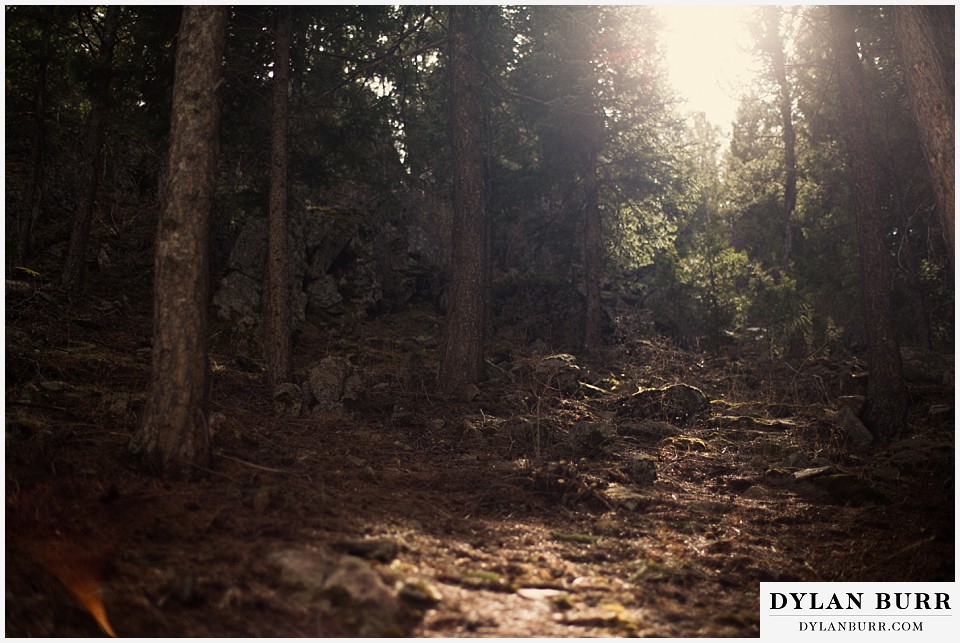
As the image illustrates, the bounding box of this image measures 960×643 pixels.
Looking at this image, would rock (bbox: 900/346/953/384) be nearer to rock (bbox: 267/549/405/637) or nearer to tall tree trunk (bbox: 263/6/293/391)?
tall tree trunk (bbox: 263/6/293/391)

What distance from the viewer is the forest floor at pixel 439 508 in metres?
3.87

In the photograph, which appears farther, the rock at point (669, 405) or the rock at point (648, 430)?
the rock at point (669, 405)

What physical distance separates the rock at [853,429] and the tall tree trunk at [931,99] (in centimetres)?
348

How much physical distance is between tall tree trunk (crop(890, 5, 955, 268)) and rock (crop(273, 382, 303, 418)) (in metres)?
8.47

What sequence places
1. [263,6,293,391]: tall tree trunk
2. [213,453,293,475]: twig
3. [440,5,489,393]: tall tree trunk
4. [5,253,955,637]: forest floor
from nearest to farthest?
[5,253,955,637]: forest floor, [213,453,293,475]: twig, [263,6,293,391]: tall tree trunk, [440,5,489,393]: tall tree trunk

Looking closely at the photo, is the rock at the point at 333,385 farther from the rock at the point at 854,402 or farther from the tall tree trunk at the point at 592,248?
the tall tree trunk at the point at 592,248

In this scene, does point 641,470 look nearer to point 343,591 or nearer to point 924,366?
point 343,591

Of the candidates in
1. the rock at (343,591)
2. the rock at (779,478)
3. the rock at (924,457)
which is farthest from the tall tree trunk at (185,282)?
the rock at (924,457)

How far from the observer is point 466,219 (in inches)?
490

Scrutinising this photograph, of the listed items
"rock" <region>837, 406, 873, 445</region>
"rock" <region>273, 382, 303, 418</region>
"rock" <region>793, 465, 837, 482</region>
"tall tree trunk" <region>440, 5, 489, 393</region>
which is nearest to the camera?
"rock" <region>793, 465, 837, 482</region>

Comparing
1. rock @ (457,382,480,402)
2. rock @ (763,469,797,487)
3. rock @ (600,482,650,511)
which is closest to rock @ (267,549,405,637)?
rock @ (600,482,650,511)

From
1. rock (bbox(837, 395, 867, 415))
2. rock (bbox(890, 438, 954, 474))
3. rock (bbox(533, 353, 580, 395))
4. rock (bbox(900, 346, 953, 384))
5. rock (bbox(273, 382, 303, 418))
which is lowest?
rock (bbox(890, 438, 954, 474))

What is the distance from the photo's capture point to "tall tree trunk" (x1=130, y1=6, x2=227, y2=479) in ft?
19.4

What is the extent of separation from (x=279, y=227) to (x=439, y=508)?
7076 millimetres
